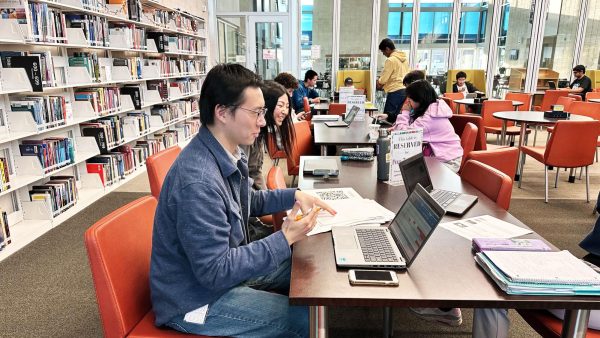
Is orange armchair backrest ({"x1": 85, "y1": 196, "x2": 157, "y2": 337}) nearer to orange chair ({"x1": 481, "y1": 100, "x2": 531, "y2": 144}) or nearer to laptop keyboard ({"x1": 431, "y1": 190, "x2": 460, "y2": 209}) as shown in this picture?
laptop keyboard ({"x1": 431, "y1": 190, "x2": 460, "y2": 209})

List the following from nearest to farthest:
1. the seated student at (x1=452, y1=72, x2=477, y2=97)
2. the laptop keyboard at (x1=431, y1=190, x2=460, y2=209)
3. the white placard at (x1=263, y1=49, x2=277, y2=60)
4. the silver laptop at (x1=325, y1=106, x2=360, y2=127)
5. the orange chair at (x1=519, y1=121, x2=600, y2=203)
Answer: the laptop keyboard at (x1=431, y1=190, x2=460, y2=209) → the orange chair at (x1=519, y1=121, x2=600, y2=203) → the silver laptop at (x1=325, y1=106, x2=360, y2=127) → the seated student at (x1=452, y1=72, x2=477, y2=97) → the white placard at (x1=263, y1=49, x2=277, y2=60)

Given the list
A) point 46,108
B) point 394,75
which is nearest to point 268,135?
point 46,108

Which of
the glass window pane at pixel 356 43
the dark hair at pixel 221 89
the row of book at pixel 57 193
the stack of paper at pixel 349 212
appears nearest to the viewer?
the dark hair at pixel 221 89

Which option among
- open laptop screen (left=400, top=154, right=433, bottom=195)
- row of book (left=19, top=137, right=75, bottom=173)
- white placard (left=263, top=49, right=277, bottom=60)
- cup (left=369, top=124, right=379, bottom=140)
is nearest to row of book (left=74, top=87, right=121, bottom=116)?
row of book (left=19, top=137, right=75, bottom=173)

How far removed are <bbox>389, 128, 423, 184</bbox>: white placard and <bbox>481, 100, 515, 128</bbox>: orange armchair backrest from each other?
4.24 meters

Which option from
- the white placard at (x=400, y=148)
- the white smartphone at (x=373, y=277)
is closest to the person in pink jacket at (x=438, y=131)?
the white placard at (x=400, y=148)

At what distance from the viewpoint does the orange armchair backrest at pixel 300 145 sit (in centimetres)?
347

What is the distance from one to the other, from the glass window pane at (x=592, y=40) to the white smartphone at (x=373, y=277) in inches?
409

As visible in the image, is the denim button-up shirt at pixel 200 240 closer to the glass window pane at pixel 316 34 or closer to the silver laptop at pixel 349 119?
the silver laptop at pixel 349 119

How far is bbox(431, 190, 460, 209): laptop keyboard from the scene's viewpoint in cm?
168

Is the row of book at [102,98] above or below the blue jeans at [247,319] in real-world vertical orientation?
above

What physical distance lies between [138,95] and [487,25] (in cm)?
758

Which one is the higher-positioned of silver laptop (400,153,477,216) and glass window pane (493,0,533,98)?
glass window pane (493,0,533,98)

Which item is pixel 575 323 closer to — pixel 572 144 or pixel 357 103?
pixel 572 144
